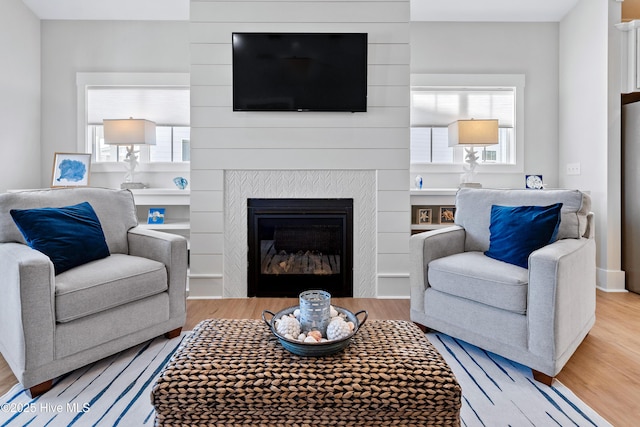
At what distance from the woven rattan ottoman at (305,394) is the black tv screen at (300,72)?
88.4 inches

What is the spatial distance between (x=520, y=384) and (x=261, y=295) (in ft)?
6.49

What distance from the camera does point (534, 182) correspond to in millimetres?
3574

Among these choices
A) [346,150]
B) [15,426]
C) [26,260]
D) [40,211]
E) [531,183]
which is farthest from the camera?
[531,183]

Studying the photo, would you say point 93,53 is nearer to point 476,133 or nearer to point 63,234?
point 63,234

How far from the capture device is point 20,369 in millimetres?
1613

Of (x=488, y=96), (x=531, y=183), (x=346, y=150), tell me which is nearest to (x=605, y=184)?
(x=531, y=183)

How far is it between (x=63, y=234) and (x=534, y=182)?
12.7ft

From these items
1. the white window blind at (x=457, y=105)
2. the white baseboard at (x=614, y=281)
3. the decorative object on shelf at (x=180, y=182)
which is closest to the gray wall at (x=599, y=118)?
the white baseboard at (x=614, y=281)

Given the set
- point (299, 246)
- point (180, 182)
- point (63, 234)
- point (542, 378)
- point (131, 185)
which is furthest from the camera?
point (180, 182)

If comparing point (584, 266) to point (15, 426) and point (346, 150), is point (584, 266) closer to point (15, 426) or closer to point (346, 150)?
point (346, 150)

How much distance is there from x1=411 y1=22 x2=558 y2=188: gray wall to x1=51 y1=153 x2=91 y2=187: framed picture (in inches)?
132

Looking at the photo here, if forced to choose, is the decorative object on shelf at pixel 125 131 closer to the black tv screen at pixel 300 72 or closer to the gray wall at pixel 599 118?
the black tv screen at pixel 300 72

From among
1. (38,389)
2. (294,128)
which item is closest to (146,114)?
(294,128)

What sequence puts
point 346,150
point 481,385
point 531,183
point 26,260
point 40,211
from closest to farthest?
point 26,260, point 481,385, point 40,211, point 346,150, point 531,183
